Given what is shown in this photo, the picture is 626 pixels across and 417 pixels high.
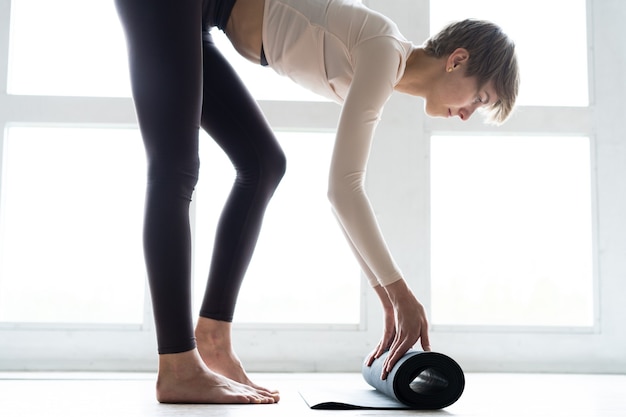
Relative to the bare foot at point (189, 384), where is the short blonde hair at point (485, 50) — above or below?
above

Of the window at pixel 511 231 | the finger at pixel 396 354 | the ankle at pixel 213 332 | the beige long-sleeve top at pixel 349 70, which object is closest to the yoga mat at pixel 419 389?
the finger at pixel 396 354

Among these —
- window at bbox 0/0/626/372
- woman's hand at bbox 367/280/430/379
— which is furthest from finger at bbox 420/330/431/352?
window at bbox 0/0/626/372

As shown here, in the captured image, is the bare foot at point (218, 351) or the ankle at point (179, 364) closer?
the ankle at point (179, 364)

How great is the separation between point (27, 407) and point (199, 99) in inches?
28.1

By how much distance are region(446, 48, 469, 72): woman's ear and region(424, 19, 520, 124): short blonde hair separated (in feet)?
0.04

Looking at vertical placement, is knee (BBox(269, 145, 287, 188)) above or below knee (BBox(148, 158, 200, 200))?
above

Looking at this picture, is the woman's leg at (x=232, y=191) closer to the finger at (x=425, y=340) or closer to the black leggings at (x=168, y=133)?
the black leggings at (x=168, y=133)

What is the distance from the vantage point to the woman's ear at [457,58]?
168 centimetres

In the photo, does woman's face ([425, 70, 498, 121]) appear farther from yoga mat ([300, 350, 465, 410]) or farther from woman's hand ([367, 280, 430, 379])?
yoga mat ([300, 350, 465, 410])

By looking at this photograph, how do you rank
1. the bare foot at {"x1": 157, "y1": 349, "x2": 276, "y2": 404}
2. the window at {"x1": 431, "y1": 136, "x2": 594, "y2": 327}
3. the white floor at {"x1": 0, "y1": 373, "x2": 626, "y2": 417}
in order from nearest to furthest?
the white floor at {"x1": 0, "y1": 373, "x2": 626, "y2": 417} → the bare foot at {"x1": 157, "y1": 349, "x2": 276, "y2": 404} → the window at {"x1": 431, "y1": 136, "x2": 594, "y2": 327}

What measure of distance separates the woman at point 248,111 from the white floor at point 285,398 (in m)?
0.12

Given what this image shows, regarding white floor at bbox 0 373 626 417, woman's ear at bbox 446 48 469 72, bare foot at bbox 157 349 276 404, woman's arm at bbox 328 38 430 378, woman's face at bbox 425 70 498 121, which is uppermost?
woman's ear at bbox 446 48 469 72

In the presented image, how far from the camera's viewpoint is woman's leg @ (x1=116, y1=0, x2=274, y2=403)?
1.45 m

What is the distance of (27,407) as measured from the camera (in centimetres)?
139
